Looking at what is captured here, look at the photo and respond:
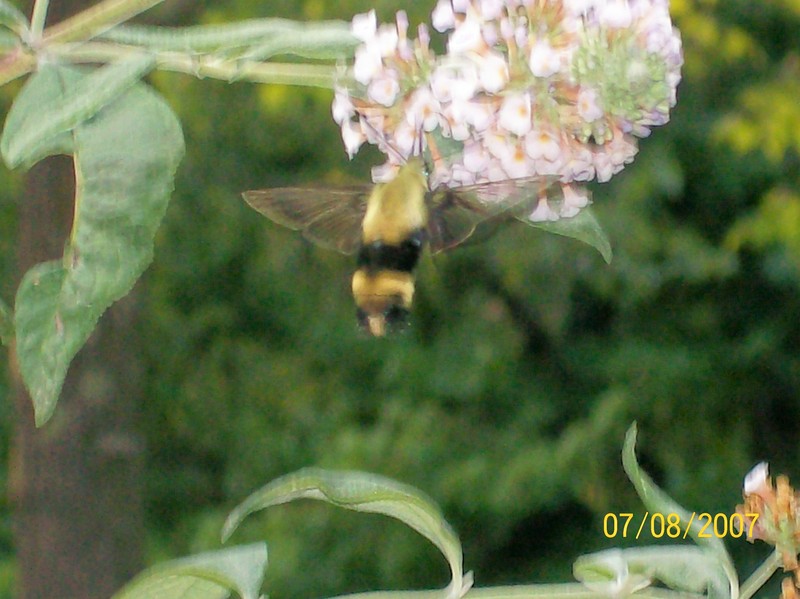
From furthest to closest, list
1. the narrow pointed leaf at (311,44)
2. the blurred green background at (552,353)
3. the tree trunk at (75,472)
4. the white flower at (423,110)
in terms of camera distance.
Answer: the blurred green background at (552,353)
the tree trunk at (75,472)
the white flower at (423,110)
the narrow pointed leaf at (311,44)

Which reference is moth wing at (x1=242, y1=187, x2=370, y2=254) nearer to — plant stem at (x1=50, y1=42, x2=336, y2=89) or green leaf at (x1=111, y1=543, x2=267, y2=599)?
plant stem at (x1=50, y1=42, x2=336, y2=89)

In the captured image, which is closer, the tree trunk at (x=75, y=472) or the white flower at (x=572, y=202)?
the white flower at (x=572, y=202)

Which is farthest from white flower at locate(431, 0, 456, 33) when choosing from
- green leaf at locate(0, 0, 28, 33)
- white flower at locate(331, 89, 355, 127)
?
green leaf at locate(0, 0, 28, 33)

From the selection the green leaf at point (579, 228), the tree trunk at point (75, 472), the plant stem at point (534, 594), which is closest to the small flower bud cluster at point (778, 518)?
the plant stem at point (534, 594)

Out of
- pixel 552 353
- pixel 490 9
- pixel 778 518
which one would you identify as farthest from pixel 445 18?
pixel 552 353

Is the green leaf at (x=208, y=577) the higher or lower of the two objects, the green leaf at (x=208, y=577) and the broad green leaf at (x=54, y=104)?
the lower

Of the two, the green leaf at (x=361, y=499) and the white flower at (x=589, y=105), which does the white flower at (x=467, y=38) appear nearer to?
the white flower at (x=589, y=105)
